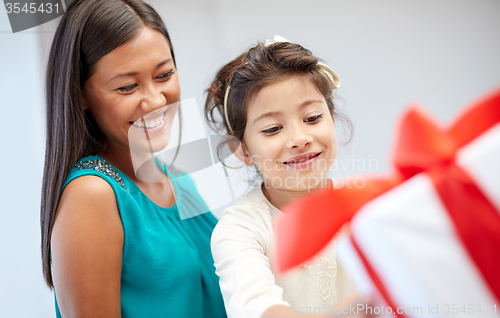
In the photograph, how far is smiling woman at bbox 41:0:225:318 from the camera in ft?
2.27

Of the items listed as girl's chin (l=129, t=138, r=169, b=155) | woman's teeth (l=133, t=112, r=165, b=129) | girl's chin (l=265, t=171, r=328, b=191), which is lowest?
girl's chin (l=265, t=171, r=328, b=191)

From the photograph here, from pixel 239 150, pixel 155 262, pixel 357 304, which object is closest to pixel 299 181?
pixel 239 150

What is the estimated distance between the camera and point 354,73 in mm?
1318

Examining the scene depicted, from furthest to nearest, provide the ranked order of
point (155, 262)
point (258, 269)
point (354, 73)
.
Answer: point (354, 73) → point (155, 262) → point (258, 269)

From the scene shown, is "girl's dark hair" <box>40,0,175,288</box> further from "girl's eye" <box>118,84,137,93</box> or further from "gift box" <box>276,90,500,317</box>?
"gift box" <box>276,90,500,317</box>

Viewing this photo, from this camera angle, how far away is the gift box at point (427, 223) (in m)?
0.22

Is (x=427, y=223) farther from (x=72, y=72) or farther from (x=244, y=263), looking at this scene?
(x=72, y=72)

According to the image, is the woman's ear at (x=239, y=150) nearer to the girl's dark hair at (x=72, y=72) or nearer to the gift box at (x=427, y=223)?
the girl's dark hair at (x=72, y=72)

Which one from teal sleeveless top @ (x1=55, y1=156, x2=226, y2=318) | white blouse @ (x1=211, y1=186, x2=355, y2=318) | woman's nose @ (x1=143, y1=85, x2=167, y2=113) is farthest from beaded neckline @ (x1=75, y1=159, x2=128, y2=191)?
white blouse @ (x1=211, y1=186, x2=355, y2=318)

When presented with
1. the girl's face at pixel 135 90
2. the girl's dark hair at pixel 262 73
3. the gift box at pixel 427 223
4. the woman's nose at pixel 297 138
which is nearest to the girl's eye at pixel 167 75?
the girl's face at pixel 135 90

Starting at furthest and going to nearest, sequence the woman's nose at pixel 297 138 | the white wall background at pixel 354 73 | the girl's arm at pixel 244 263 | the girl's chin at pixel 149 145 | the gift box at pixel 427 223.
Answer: the white wall background at pixel 354 73, the girl's chin at pixel 149 145, the woman's nose at pixel 297 138, the girl's arm at pixel 244 263, the gift box at pixel 427 223

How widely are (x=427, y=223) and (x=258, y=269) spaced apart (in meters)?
0.36

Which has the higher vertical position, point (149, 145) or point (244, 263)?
point (149, 145)

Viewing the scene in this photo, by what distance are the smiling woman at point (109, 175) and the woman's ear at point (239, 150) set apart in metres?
0.15
